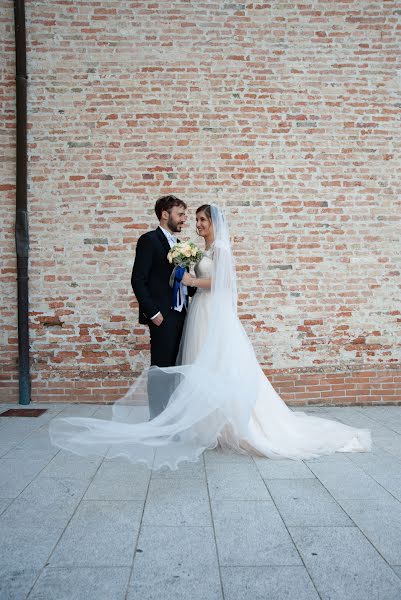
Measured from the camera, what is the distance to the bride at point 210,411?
3.47 metres

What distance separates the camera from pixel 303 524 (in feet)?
8.00

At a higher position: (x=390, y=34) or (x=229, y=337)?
(x=390, y=34)

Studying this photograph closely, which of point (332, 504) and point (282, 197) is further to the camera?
point (282, 197)

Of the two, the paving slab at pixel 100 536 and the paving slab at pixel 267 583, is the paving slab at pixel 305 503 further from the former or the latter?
the paving slab at pixel 100 536

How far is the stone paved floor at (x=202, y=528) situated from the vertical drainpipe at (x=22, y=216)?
1768mm

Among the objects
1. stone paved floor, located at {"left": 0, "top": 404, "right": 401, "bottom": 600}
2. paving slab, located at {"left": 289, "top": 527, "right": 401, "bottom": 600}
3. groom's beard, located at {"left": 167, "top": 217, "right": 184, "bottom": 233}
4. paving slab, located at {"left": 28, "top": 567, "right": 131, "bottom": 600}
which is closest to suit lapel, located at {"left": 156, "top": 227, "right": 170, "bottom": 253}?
groom's beard, located at {"left": 167, "top": 217, "right": 184, "bottom": 233}

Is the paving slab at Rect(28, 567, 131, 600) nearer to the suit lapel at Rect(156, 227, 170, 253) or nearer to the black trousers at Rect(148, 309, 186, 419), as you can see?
the black trousers at Rect(148, 309, 186, 419)

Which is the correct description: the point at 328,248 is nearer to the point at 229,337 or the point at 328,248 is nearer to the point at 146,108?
the point at 229,337

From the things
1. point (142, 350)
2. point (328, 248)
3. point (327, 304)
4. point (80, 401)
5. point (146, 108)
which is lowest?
point (80, 401)

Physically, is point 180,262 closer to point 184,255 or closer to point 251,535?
point 184,255

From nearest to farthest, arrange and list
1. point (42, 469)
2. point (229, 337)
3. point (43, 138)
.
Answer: point (42, 469) < point (229, 337) < point (43, 138)

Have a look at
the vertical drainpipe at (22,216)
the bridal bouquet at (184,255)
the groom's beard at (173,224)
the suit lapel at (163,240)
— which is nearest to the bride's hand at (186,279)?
the bridal bouquet at (184,255)

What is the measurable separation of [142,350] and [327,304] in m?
A: 2.21

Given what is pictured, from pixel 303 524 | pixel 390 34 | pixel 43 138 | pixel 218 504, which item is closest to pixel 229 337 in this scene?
pixel 218 504
